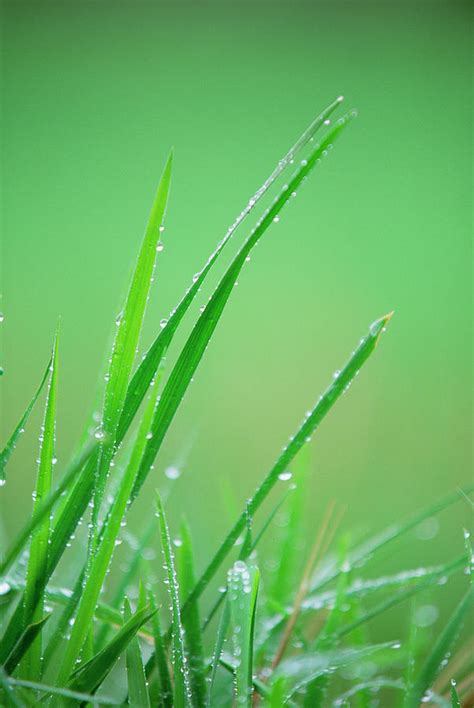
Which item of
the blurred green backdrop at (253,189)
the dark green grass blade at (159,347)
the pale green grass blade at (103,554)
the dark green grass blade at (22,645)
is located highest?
the blurred green backdrop at (253,189)

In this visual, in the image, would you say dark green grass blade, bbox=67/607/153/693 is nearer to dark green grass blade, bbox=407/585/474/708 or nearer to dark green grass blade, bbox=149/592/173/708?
dark green grass blade, bbox=149/592/173/708

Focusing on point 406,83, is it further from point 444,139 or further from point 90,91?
point 90,91

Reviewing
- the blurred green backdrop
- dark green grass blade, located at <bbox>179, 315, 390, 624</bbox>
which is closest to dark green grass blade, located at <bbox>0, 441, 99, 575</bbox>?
dark green grass blade, located at <bbox>179, 315, 390, 624</bbox>

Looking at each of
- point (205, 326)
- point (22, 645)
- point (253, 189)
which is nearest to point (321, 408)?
point (205, 326)

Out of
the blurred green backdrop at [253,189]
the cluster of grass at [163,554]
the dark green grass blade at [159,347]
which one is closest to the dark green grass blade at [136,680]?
the cluster of grass at [163,554]

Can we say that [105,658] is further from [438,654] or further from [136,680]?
[438,654]

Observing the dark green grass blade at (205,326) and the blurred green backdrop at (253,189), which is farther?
the blurred green backdrop at (253,189)

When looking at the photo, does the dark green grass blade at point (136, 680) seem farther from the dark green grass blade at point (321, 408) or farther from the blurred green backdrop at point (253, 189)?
the blurred green backdrop at point (253, 189)
